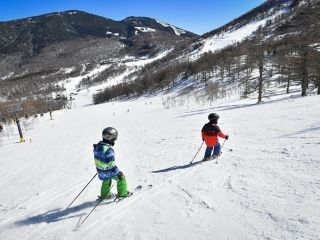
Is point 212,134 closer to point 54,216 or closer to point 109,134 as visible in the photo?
point 109,134

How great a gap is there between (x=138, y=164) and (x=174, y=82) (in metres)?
122

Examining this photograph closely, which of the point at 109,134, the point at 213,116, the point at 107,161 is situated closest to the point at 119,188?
the point at 107,161

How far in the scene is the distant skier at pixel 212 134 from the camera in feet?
34.1

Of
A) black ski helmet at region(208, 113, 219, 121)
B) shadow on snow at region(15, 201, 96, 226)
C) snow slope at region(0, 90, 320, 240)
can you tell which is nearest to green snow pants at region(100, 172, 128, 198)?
snow slope at region(0, 90, 320, 240)

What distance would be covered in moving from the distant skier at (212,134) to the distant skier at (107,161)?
3.67m

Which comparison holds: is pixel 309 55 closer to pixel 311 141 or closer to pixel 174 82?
pixel 311 141

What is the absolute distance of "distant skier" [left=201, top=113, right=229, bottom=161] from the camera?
10.4 metres

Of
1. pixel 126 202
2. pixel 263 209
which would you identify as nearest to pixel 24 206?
pixel 126 202

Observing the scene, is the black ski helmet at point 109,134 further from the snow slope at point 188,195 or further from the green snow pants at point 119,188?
the snow slope at point 188,195

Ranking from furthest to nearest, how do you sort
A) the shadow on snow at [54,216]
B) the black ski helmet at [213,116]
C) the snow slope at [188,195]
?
the black ski helmet at [213,116] → the shadow on snow at [54,216] → the snow slope at [188,195]

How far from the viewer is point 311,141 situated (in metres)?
11.1

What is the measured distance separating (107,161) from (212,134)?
4.15 metres

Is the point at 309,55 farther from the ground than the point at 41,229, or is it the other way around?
the point at 309,55

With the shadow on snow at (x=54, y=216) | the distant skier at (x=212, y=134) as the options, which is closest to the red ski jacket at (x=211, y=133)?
the distant skier at (x=212, y=134)
